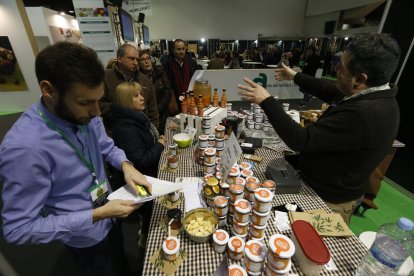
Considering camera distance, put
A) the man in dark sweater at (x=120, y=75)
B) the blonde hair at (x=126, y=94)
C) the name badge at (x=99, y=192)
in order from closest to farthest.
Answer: the name badge at (x=99, y=192)
the blonde hair at (x=126, y=94)
the man in dark sweater at (x=120, y=75)

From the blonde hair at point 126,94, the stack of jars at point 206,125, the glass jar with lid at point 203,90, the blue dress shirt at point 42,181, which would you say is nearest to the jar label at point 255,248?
the blue dress shirt at point 42,181

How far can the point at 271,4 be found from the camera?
442 inches

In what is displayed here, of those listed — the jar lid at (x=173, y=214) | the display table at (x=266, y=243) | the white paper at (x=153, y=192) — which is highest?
the white paper at (x=153, y=192)

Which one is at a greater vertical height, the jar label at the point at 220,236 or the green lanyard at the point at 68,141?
the green lanyard at the point at 68,141

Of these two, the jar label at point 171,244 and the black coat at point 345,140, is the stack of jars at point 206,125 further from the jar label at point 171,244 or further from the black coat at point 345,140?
the jar label at point 171,244

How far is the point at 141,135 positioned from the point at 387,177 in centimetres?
372

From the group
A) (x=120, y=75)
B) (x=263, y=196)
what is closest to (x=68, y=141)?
(x=263, y=196)

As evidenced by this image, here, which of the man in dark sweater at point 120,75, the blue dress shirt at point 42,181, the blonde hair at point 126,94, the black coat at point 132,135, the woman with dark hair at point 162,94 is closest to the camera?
the blue dress shirt at point 42,181

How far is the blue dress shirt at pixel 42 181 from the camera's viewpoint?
0.81 m

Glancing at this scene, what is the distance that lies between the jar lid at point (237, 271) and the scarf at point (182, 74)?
3157 millimetres

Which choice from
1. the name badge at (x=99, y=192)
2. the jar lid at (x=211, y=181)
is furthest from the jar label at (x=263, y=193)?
the name badge at (x=99, y=192)

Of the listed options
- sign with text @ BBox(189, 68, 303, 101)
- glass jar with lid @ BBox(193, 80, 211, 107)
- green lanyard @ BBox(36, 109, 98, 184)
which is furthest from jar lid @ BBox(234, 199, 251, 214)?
sign with text @ BBox(189, 68, 303, 101)

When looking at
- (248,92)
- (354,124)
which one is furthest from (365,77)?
(248,92)

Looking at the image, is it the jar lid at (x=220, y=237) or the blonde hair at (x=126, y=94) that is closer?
the jar lid at (x=220, y=237)
